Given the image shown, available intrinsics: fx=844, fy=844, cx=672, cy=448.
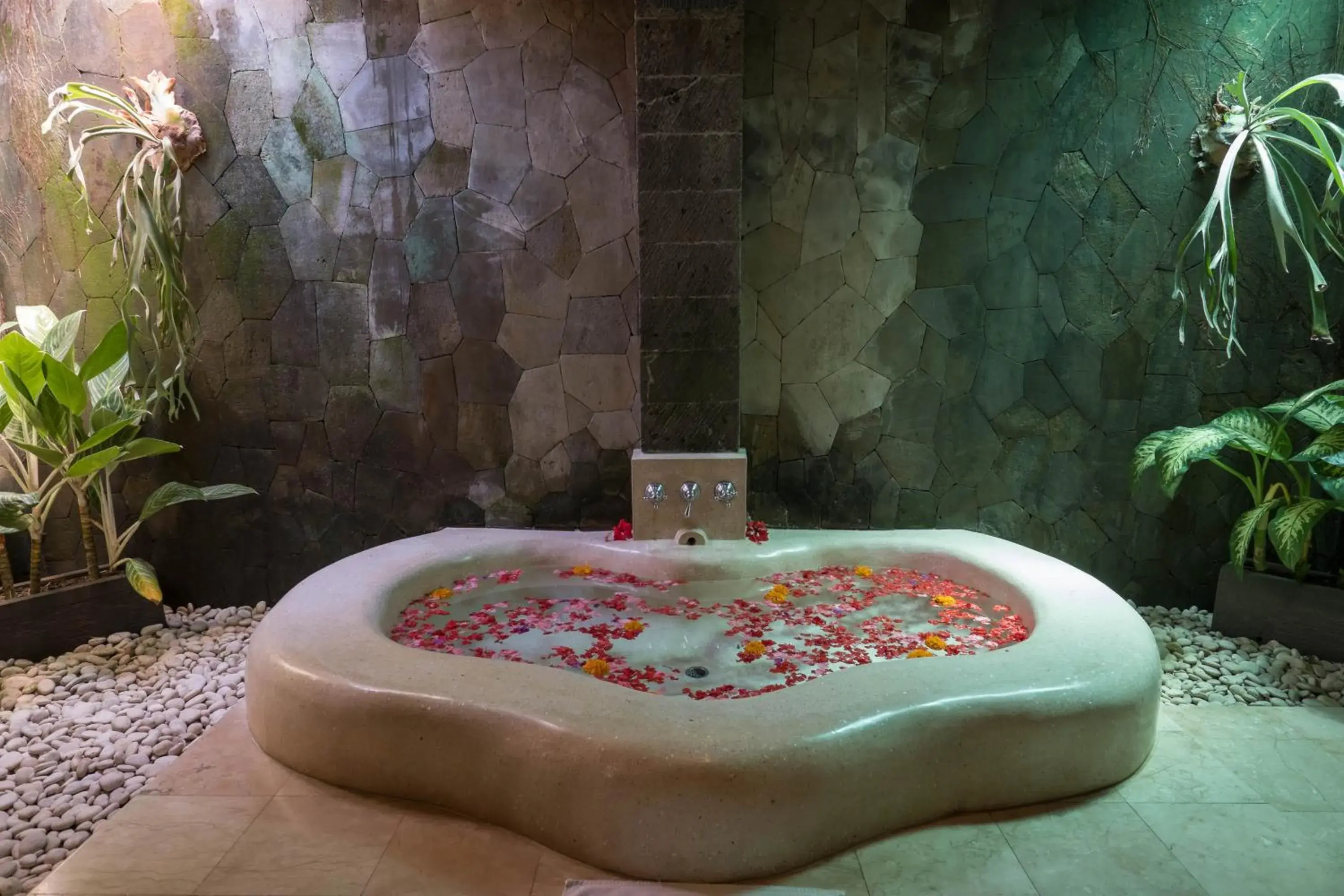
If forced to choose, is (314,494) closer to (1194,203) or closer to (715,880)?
(715,880)

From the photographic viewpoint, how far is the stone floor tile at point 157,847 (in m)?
1.93

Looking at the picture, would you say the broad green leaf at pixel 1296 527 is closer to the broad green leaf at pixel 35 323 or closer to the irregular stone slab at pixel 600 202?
the irregular stone slab at pixel 600 202

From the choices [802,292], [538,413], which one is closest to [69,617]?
[538,413]

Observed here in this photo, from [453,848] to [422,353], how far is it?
2.30 meters

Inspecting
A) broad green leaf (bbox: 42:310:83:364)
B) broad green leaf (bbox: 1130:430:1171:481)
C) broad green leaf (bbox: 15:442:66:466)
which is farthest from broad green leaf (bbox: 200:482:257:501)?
broad green leaf (bbox: 1130:430:1171:481)

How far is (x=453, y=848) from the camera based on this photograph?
205 cm

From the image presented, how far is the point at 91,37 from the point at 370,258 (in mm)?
1449

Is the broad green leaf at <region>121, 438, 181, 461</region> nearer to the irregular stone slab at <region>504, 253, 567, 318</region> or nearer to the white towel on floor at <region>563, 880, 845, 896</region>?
the irregular stone slab at <region>504, 253, 567, 318</region>

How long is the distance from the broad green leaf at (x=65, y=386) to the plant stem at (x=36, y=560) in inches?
20.6

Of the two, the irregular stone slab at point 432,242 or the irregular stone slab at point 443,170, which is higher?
the irregular stone slab at point 443,170

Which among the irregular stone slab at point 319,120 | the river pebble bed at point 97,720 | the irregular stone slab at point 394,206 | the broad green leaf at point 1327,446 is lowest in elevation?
the river pebble bed at point 97,720

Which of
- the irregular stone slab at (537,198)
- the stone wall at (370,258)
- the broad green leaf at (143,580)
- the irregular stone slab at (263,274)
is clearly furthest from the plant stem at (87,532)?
the irregular stone slab at (537,198)

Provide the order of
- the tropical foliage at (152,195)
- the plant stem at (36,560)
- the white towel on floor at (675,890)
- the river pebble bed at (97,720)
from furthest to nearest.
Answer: the tropical foliage at (152,195) → the plant stem at (36,560) → the river pebble bed at (97,720) → the white towel on floor at (675,890)

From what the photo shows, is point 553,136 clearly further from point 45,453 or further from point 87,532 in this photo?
point 87,532
